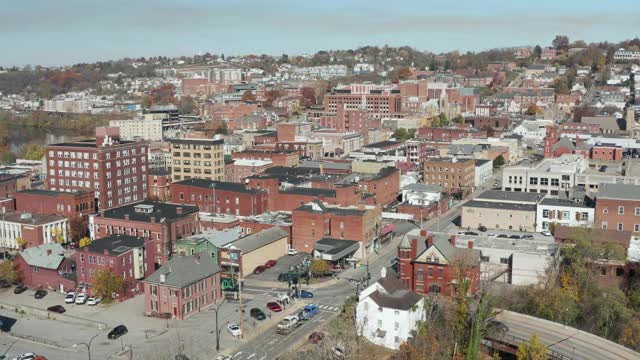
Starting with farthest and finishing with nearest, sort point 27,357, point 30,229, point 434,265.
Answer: point 30,229 < point 434,265 < point 27,357

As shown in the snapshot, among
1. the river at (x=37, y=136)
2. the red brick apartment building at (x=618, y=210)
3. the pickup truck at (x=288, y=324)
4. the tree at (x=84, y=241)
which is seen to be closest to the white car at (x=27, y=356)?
the pickup truck at (x=288, y=324)

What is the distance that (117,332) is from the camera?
86.3 ft

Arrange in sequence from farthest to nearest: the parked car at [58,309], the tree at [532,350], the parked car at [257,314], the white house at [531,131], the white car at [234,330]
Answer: the white house at [531,131] < the parked car at [58,309] < the parked car at [257,314] < the white car at [234,330] < the tree at [532,350]

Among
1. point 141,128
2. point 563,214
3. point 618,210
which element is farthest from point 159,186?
point 141,128

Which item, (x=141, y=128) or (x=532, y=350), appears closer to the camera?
(x=532, y=350)

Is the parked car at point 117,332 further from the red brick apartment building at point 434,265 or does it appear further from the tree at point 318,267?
the red brick apartment building at point 434,265

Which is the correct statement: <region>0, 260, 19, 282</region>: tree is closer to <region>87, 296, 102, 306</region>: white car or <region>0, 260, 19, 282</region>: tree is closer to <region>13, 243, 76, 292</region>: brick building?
<region>13, 243, 76, 292</region>: brick building

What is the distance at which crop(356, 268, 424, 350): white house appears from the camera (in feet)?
80.4

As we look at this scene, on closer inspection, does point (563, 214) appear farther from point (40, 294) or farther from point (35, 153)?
point (35, 153)

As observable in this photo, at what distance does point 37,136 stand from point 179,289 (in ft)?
276

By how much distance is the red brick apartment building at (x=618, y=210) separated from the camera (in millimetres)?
37031

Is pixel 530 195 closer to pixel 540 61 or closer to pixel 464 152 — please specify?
pixel 464 152

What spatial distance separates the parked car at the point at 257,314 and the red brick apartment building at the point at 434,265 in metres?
6.01

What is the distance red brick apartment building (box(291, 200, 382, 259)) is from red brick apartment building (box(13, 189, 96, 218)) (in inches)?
529
